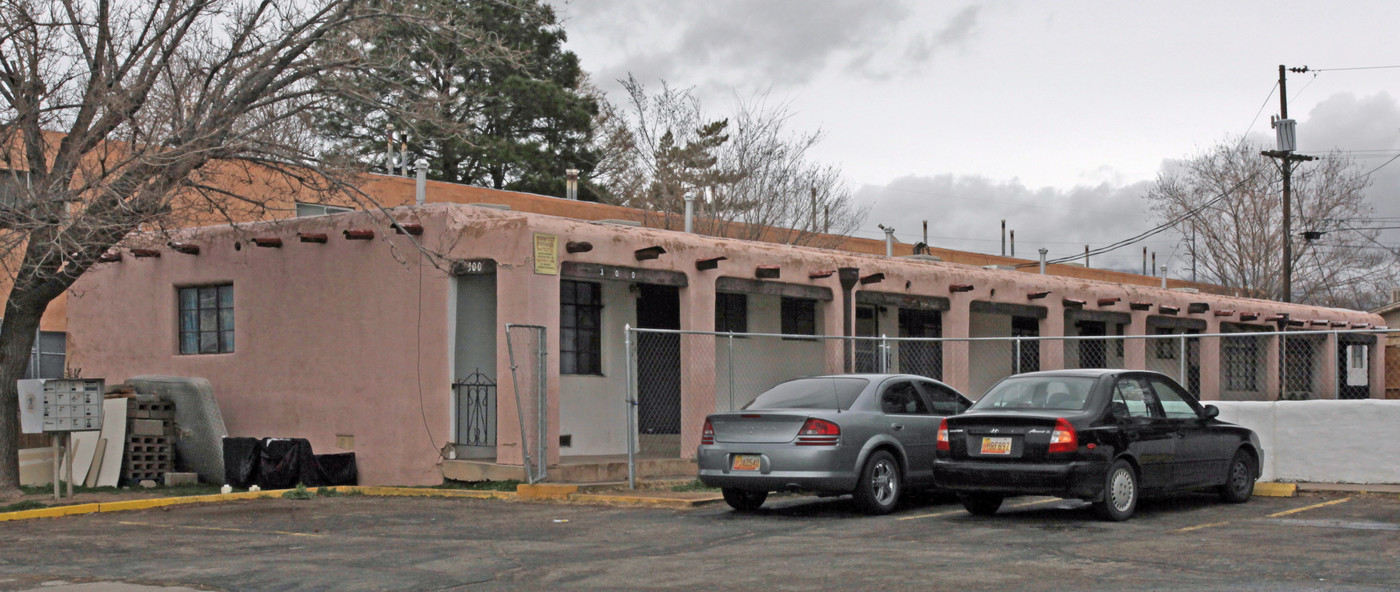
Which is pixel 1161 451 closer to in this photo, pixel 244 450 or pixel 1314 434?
pixel 1314 434

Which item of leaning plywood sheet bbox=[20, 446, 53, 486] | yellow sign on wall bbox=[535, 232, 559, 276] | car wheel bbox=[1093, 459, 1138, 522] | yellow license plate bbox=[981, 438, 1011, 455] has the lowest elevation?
leaning plywood sheet bbox=[20, 446, 53, 486]

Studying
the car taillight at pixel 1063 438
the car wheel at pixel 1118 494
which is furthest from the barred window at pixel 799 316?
the car taillight at pixel 1063 438

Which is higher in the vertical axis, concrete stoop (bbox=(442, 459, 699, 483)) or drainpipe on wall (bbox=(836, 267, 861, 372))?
drainpipe on wall (bbox=(836, 267, 861, 372))

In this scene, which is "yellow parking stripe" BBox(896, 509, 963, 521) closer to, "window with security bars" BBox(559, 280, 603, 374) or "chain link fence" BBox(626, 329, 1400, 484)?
"chain link fence" BBox(626, 329, 1400, 484)

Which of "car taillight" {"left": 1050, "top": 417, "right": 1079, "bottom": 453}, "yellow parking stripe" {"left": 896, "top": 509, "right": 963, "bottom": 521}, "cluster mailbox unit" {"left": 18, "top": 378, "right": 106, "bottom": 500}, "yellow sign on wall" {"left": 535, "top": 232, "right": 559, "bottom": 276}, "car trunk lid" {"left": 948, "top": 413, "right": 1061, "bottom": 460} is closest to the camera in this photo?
"car taillight" {"left": 1050, "top": 417, "right": 1079, "bottom": 453}

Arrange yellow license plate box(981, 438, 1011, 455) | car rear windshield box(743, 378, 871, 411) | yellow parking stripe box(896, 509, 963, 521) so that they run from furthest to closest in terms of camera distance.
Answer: car rear windshield box(743, 378, 871, 411)
yellow parking stripe box(896, 509, 963, 521)
yellow license plate box(981, 438, 1011, 455)

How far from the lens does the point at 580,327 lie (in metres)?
18.7

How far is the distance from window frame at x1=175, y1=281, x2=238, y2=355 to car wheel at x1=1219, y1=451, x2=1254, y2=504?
13.5 m

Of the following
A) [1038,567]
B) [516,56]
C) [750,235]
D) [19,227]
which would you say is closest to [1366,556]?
[1038,567]

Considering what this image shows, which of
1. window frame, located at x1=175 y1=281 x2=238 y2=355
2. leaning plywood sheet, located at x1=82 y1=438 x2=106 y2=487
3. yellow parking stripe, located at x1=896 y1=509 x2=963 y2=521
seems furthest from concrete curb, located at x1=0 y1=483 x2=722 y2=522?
window frame, located at x1=175 y1=281 x2=238 y2=355

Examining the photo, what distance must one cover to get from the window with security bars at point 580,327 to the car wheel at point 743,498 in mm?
5675

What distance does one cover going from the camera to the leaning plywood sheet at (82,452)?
17812 mm

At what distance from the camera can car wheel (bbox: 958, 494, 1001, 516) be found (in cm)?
1196

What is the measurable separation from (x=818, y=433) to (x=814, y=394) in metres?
0.80
